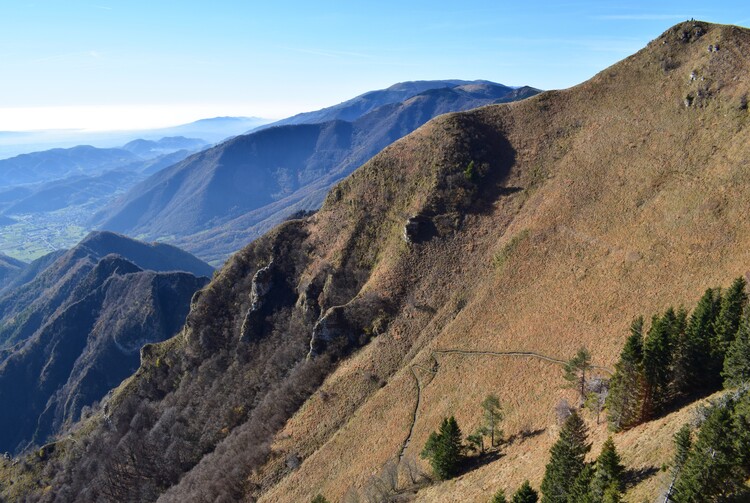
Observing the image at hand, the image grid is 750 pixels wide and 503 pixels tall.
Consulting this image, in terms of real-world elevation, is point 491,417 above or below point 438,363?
above

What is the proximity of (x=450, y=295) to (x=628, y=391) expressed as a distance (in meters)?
43.3

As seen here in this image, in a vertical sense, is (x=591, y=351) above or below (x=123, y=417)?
above

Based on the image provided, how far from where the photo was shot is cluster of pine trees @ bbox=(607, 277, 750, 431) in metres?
39.8

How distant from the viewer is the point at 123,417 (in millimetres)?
112500

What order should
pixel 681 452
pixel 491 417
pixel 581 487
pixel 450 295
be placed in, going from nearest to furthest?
pixel 681 452 < pixel 581 487 < pixel 491 417 < pixel 450 295

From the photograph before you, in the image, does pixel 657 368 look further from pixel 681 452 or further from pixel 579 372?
pixel 579 372

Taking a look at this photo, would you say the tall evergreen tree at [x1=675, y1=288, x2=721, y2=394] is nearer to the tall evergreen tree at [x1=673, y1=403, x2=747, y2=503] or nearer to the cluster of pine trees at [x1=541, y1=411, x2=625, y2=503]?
the cluster of pine trees at [x1=541, y1=411, x2=625, y2=503]

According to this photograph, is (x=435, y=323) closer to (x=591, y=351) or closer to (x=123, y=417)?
(x=591, y=351)

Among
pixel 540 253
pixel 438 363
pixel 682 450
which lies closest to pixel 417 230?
pixel 540 253

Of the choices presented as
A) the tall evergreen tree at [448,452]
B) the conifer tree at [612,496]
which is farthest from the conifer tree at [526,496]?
the tall evergreen tree at [448,452]

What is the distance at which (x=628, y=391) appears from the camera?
3988cm

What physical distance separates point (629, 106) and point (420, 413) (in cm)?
7737

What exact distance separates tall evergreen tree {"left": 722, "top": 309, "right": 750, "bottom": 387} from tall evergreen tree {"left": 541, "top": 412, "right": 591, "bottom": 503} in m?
13.0

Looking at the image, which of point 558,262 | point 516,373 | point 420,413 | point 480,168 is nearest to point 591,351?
point 516,373
